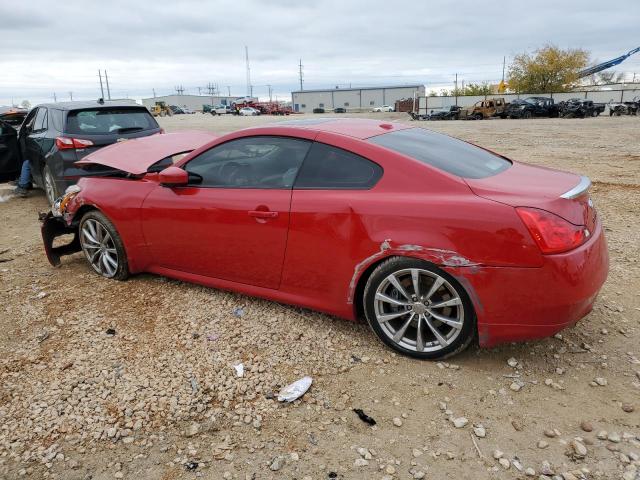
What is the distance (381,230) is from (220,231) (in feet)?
4.22

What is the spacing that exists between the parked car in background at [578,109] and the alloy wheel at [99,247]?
34.9m

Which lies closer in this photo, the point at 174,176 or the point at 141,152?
the point at 174,176

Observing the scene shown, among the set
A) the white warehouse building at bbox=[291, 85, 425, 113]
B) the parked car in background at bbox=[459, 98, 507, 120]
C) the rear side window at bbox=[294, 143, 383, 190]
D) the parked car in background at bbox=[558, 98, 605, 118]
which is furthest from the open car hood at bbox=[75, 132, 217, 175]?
the white warehouse building at bbox=[291, 85, 425, 113]

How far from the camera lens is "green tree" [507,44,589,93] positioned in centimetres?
6419

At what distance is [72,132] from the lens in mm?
6523

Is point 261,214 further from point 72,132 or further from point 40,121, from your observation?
point 40,121

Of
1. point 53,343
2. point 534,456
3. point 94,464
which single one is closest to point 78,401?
point 94,464

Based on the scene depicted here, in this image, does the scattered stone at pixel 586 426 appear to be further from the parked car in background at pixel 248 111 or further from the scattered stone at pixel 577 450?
the parked car in background at pixel 248 111

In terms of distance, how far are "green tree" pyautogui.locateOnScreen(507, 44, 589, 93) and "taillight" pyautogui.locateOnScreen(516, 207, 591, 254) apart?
68827 millimetres

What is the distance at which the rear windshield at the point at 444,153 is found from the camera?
313cm

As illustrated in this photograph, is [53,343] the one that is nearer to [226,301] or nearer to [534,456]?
[226,301]

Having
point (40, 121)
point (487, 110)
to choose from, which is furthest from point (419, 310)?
point (487, 110)

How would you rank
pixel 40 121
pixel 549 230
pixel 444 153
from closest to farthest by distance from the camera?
1. pixel 549 230
2. pixel 444 153
3. pixel 40 121

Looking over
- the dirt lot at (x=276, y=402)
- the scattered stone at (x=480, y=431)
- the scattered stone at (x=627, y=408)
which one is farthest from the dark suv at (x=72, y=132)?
the scattered stone at (x=627, y=408)
